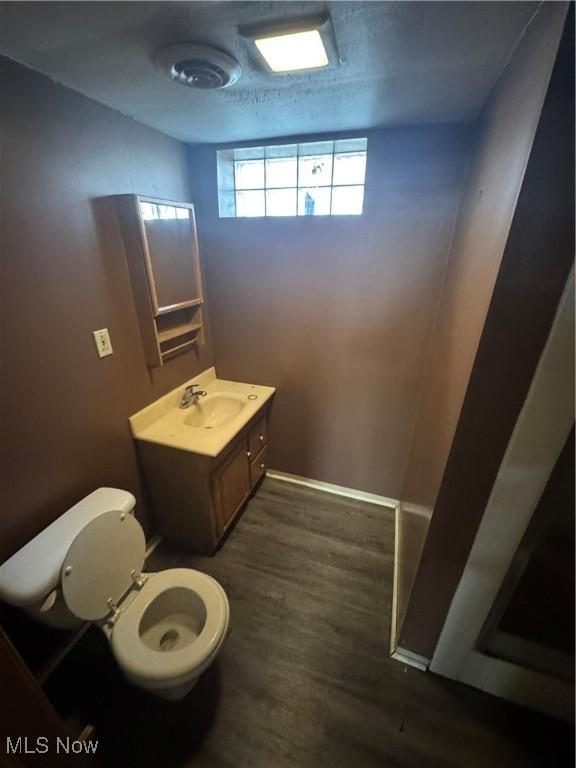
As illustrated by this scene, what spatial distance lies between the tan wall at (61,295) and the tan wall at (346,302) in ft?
2.09

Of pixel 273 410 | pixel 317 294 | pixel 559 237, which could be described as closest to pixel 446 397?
pixel 559 237

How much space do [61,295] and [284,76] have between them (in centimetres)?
109

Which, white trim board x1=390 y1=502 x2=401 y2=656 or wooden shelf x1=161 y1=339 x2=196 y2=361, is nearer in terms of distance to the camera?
white trim board x1=390 y1=502 x2=401 y2=656

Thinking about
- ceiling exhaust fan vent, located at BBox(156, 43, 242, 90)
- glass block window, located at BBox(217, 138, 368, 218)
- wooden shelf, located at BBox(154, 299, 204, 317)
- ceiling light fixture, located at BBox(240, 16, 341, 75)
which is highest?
ceiling light fixture, located at BBox(240, 16, 341, 75)

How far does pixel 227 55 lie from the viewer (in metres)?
0.91

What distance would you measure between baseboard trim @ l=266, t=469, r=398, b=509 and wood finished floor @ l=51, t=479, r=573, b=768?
0.56m

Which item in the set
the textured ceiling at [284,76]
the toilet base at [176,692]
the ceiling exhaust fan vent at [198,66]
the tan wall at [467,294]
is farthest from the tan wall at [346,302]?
the toilet base at [176,692]

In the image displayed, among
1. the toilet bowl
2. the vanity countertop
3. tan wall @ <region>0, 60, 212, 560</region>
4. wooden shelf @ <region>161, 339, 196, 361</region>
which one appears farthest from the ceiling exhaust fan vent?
the toilet bowl

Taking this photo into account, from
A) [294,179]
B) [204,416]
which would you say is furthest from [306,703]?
[294,179]

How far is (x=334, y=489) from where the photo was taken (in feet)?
7.52

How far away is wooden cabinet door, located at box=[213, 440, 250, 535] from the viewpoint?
5.61ft

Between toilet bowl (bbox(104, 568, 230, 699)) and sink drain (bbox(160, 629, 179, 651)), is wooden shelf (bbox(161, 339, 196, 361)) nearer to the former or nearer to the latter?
toilet bowl (bbox(104, 568, 230, 699))

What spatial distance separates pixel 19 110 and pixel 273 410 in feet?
5.91

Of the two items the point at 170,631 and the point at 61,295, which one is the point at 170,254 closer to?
the point at 61,295
